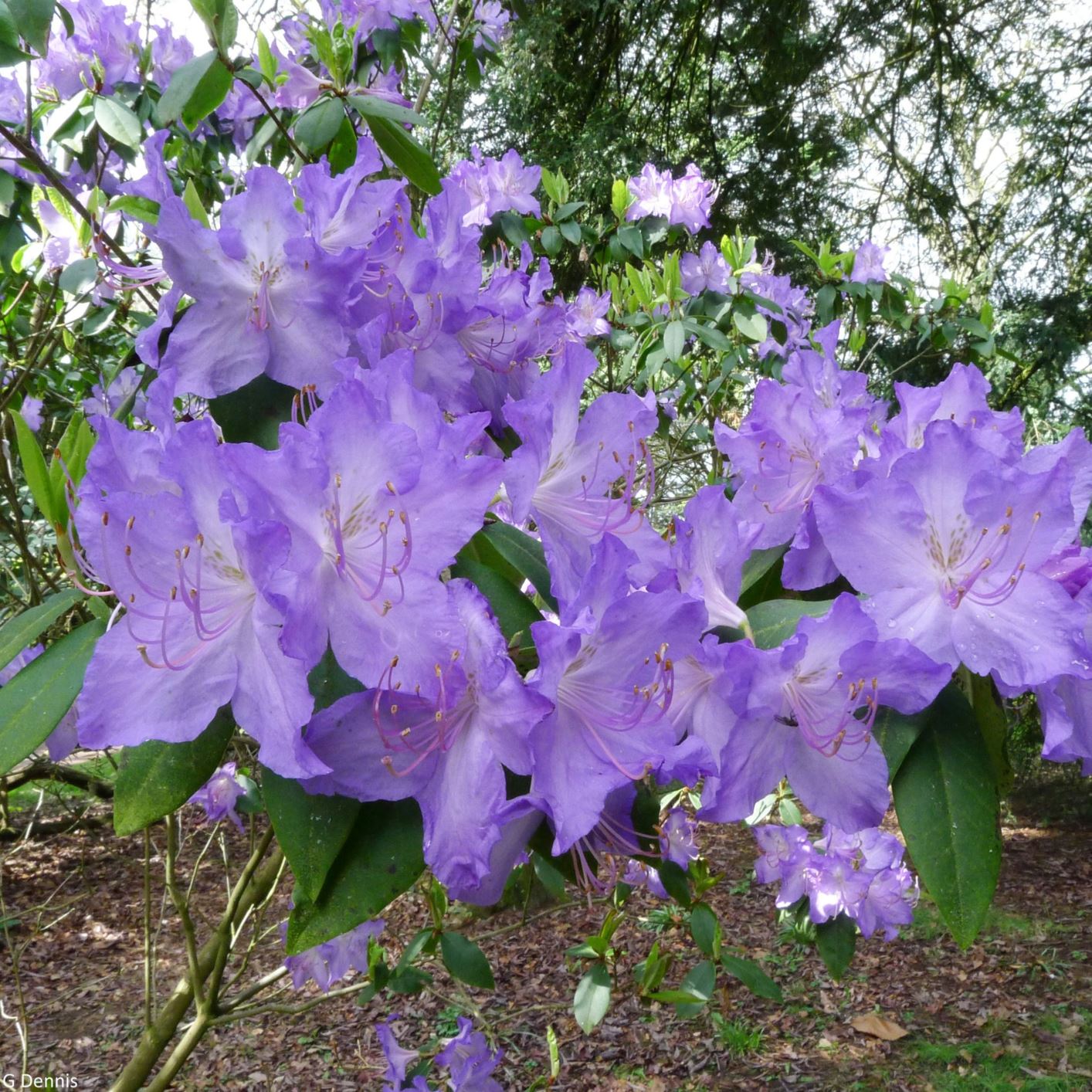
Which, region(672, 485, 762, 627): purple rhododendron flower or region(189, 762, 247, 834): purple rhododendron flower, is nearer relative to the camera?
region(672, 485, 762, 627): purple rhododendron flower

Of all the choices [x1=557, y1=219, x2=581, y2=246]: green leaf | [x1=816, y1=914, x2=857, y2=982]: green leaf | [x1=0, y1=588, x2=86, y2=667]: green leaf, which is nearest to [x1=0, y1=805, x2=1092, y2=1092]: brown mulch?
Answer: [x1=816, y1=914, x2=857, y2=982]: green leaf

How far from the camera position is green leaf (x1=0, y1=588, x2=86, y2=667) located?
627 mm

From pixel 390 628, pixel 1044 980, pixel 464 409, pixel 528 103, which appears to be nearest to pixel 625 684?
pixel 390 628

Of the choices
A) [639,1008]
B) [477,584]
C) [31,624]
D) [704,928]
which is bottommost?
[639,1008]

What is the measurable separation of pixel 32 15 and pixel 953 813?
0.97 meters

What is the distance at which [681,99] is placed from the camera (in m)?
5.77

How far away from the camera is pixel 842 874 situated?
1986 mm

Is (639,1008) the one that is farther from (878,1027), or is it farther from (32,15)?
(32,15)

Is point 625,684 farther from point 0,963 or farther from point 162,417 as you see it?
point 0,963

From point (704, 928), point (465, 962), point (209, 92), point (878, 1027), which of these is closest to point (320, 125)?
point (209, 92)

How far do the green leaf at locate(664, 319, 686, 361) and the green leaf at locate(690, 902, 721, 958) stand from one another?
1266 millimetres

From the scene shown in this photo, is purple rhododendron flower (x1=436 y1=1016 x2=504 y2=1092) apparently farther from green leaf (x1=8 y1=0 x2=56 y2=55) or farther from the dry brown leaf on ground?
the dry brown leaf on ground

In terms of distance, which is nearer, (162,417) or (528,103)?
(162,417)

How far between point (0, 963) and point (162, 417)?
14.5ft
